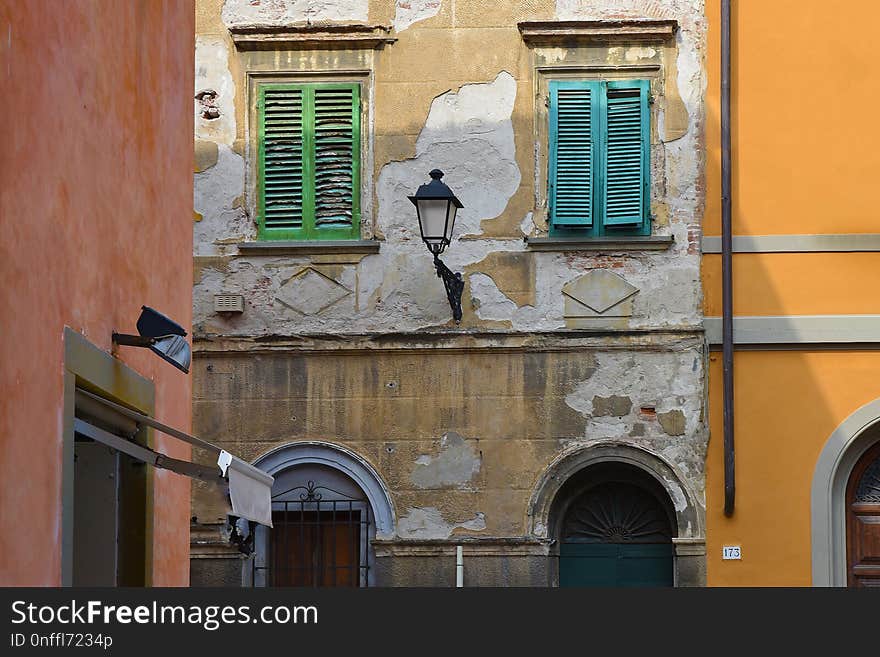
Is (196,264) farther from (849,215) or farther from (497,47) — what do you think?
(849,215)

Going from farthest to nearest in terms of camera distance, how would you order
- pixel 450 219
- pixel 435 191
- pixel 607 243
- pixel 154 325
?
pixel 607 243 < pixel 450 219 < pixel 435 191 < pixel 154 325

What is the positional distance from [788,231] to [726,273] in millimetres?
614

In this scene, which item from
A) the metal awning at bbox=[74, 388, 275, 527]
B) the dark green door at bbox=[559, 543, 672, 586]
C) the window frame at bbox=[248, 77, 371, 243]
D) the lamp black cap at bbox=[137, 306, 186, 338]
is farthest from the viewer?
the window frame at bbox=[248, 77, 371, 243]

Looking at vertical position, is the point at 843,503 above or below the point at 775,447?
below

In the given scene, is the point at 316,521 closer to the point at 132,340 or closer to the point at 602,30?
the point at 602,30

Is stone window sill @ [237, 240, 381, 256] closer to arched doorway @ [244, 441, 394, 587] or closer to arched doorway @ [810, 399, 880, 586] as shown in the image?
arched doorway @ [244, 441, 394, 587]

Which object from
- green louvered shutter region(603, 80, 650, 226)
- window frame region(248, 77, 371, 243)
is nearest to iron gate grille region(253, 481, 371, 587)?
window frame region(248, 77, 371, 243)

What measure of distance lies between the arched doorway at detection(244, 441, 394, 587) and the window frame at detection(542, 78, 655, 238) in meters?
2.53

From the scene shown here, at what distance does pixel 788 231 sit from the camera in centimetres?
1350

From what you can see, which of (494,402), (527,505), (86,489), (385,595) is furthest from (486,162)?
(385,595)

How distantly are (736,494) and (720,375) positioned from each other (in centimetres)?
93

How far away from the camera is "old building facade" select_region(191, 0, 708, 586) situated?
1342 centimetres

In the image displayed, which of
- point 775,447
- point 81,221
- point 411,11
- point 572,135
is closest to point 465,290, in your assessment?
point 572,135

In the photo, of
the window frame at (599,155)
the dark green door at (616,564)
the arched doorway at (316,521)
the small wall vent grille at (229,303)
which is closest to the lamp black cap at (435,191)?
the window frame at (599,155)
